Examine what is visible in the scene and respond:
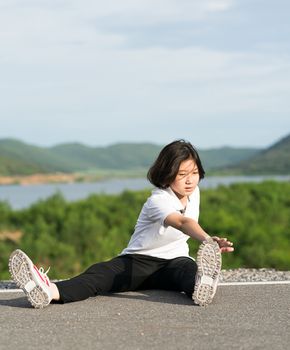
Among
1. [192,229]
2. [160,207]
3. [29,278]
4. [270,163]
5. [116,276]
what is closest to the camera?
[29,278]

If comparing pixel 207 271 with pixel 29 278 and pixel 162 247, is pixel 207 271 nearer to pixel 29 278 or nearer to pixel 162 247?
pixel 162 247

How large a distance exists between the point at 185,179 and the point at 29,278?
4.79 ft

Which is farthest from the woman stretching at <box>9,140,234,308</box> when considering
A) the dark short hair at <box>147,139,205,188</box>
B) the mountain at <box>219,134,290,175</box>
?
the mountain at <box>219,134,290,175</box>

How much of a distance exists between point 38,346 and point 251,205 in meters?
19.5

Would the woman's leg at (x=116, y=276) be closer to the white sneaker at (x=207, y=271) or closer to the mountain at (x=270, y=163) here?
the white sneaker at (x=207, y=271)

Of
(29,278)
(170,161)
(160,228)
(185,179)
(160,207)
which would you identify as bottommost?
(29,278)

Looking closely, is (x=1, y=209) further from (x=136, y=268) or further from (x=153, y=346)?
(x=153, y=346)

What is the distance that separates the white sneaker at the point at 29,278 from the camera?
5.88 m

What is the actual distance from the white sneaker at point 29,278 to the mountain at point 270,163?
111 m

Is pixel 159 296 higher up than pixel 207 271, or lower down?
lower down

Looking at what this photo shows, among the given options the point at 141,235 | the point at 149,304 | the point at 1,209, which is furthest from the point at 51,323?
the point at 1,209

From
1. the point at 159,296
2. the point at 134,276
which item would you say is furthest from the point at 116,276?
the point at 159,296

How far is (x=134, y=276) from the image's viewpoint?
6.56 metres

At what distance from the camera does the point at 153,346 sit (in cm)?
489
